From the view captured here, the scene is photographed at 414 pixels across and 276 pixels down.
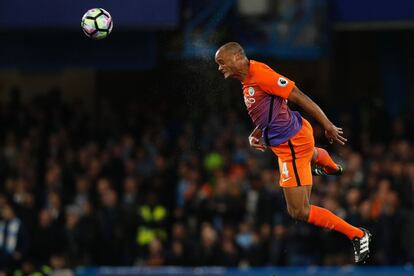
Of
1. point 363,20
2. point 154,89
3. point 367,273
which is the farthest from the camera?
point 154,89

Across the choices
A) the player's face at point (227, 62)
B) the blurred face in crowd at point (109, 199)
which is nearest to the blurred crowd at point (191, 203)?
the blurred face in crowd at point (109, 199)

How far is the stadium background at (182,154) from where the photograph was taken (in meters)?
18.5

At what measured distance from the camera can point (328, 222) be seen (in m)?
12.7

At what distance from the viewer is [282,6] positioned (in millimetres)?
21625

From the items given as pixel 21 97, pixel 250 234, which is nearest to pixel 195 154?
pixel 250 234

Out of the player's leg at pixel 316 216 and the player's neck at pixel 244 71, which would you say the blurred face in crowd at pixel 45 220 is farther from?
the player's neck at pixel 244 71

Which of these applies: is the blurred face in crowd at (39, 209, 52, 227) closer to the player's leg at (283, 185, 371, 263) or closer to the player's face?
the player's leg at (283, 185, 371, 263)

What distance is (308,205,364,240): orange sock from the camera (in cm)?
1268

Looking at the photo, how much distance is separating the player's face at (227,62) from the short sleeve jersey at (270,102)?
0.21 meters

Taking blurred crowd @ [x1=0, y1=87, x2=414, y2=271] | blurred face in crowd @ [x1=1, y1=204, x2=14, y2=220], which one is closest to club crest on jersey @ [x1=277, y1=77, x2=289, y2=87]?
blurred crowd @ [x1=0, y1=87, x2=414, y2=271]

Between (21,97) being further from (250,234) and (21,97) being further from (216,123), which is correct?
(250,234)

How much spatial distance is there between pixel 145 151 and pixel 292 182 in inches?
319

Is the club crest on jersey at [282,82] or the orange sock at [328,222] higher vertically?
the club crest on jersey at [282,82]

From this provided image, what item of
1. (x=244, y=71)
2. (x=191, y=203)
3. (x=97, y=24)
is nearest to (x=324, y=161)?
(x=244, y=71)
